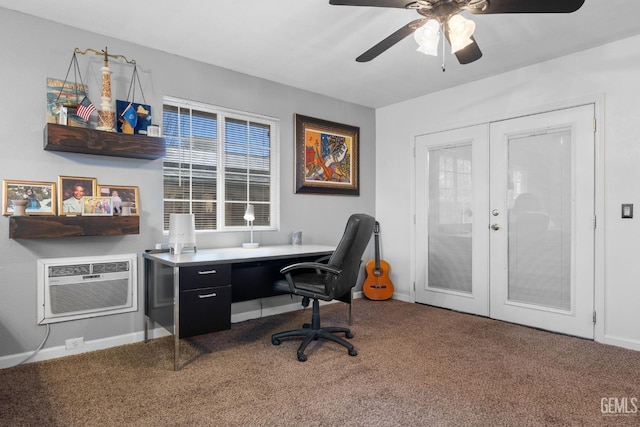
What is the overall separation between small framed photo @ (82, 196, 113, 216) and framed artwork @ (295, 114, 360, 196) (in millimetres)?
1871

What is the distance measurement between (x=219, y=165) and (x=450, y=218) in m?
2.51

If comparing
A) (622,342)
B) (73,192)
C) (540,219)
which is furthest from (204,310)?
(622,342)

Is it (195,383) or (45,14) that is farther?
(45,14)

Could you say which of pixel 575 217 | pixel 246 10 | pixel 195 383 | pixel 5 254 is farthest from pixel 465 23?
pixel 5 254

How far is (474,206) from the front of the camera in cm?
391

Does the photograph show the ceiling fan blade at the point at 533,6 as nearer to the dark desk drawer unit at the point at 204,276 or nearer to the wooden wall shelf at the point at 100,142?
the dark desk drawer unit at the point at 204,276

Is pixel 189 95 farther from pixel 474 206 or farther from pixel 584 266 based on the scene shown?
pixel 584 266

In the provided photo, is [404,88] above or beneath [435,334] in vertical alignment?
above

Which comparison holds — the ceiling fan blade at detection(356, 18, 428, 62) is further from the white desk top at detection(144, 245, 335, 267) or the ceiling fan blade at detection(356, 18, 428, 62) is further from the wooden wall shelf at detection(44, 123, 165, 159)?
the wooden wall shelf at detection(44, 123, 165, 159)

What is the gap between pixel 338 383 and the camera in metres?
2.32

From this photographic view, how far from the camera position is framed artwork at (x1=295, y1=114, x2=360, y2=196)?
4117mm

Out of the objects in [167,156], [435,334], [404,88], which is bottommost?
[435,334]

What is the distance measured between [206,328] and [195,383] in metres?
0.38

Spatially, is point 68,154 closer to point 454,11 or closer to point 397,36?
point 397,36
